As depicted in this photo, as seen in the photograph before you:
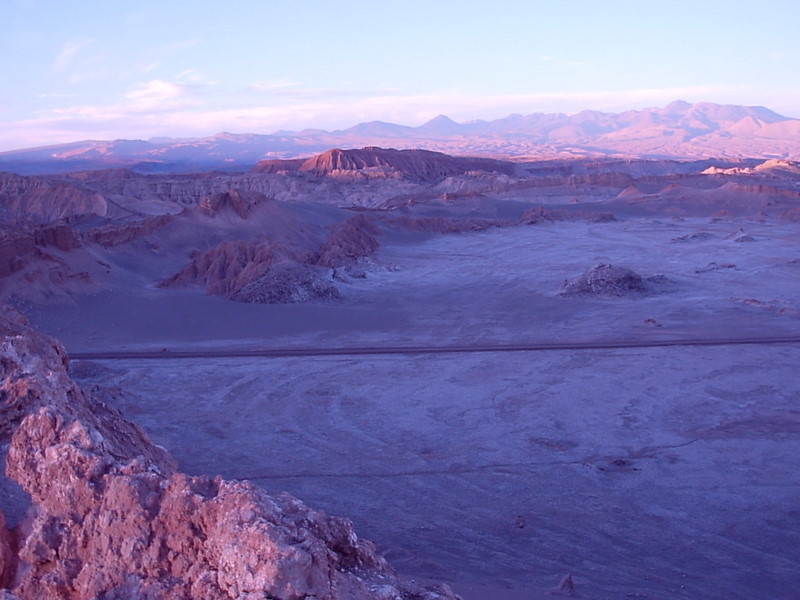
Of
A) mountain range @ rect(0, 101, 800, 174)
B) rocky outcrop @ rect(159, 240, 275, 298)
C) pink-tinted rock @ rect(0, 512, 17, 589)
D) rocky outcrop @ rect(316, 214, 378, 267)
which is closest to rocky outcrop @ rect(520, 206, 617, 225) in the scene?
rocky outcrop @ rect(316, 214, 378, 267)

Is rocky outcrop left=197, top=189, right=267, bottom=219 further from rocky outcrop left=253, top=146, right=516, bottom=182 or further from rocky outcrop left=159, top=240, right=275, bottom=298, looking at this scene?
rocky outcrop left=253, top=146, right=516, bottom=182

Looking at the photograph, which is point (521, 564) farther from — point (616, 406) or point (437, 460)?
point (616, 406)

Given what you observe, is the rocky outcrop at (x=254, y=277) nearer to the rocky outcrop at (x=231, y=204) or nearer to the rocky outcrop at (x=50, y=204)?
the rocky outcrop at (x=231, y=204)

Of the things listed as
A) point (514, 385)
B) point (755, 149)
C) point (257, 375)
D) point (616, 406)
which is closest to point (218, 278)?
point (257, 375)

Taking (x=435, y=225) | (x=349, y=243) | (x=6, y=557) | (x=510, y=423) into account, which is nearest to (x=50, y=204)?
(x=349, y=243)

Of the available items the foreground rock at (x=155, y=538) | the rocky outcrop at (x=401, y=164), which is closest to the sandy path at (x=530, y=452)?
the foreground rock at (x=155, y=538)

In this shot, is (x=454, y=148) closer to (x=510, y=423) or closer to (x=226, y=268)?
(x=226, y=268)
